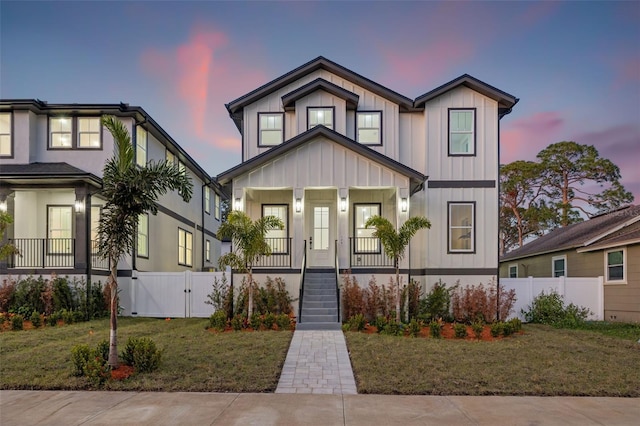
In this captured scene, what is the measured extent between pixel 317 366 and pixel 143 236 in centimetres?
1098

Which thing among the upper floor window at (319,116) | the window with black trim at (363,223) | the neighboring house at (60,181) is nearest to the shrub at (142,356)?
the neighboring house at (60,181)

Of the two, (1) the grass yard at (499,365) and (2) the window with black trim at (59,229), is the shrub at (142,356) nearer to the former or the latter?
(1) the grass yard at (499,365)

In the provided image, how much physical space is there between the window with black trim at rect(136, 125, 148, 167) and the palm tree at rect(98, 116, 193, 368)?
8.91 metres

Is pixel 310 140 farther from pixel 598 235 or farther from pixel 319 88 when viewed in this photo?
pixel 598 235

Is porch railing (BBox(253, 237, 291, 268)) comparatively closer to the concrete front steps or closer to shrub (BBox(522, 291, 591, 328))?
the concrete front steps

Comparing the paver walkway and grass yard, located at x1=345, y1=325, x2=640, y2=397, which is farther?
the paver walkway

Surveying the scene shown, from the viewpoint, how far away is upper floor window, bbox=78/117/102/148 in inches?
614

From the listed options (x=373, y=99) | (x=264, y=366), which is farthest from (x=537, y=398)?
(x=373, y=99)

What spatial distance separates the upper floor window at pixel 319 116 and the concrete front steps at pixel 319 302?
5295 millimetres

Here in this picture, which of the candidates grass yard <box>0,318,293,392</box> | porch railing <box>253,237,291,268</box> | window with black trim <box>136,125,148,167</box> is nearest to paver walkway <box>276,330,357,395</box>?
grass yard <box>0,318,293,392</box>

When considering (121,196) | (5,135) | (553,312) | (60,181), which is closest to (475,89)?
(553,312)

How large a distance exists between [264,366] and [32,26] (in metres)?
14.1

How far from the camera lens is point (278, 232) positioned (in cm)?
1570

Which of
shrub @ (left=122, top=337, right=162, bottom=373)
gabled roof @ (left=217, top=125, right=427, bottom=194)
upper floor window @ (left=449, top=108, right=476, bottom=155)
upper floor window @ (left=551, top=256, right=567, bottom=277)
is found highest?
upper floor window @ (left=449, top=108, right=476, bottom=155)
